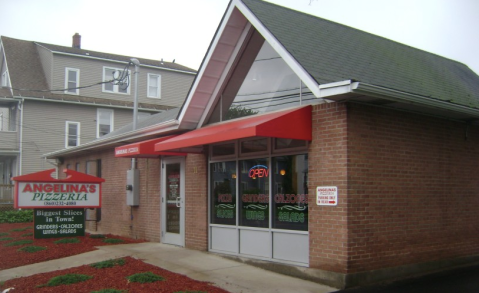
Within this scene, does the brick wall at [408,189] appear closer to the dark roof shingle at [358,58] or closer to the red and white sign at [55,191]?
the dark roof shingle at [358,58]

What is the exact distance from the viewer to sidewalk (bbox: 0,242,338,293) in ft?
26.5

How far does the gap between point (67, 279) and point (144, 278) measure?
1302 mm

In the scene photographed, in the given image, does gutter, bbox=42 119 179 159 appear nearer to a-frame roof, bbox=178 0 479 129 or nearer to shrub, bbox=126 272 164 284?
a-frame roof, bbox=178 0 479 129

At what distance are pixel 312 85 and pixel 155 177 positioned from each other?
270 inches

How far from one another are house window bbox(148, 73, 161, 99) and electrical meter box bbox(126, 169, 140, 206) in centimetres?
1751

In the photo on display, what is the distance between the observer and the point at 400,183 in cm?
895

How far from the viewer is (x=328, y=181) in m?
8.32

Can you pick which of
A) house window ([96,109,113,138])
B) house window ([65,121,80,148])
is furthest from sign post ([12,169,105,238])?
house window ([96,109,113,138])

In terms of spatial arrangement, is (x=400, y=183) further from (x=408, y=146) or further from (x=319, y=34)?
(x=319, y=34)

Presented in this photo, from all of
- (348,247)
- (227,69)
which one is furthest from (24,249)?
(348,247)

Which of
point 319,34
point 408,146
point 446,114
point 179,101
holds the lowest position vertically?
point 408,146

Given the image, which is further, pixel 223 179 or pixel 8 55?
Result: pixel 8 55

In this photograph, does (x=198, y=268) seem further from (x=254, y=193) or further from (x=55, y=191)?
(x=55, y=191)

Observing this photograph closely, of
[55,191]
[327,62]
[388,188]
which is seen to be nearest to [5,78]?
[55,191]
